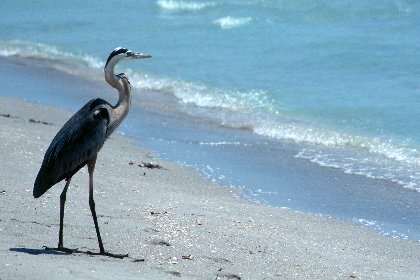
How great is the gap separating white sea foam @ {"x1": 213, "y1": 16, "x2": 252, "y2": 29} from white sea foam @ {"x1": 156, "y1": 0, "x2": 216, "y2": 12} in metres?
1.85

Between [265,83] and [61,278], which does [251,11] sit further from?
[61,278]

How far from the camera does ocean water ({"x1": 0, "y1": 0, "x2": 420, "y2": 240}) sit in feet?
37.3

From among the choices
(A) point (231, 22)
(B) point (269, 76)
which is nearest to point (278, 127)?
(B) point (269, 76)

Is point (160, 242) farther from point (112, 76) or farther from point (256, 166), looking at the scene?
point (256, 166)

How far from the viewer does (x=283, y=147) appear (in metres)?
12.5

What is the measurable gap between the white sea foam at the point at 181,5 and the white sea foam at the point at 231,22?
185cm

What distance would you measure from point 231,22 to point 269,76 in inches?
218

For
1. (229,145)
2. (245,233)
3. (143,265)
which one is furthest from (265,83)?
(143,265)

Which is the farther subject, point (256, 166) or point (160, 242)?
point (256, 166)

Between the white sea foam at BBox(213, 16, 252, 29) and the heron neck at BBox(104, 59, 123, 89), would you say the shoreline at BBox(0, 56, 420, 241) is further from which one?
the white sea foam at BBox(213, 16, 252, 29)

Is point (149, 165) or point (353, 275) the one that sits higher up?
point (149, 165)

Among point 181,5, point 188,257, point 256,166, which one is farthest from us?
point 181,5

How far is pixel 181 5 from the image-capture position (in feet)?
82.9

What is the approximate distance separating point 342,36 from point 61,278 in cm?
1501
